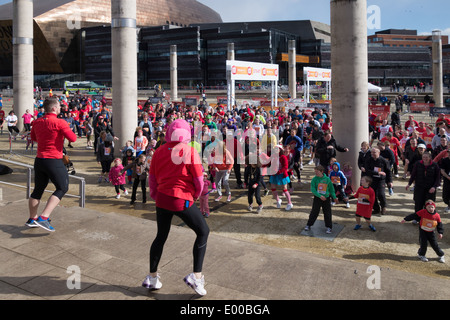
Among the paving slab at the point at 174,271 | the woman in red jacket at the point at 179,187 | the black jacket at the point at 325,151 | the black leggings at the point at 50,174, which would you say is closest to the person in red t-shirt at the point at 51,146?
the black leggings at the point at 50,174

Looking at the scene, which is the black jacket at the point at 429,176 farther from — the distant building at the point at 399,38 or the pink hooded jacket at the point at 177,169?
the distant building at the point at 399,38

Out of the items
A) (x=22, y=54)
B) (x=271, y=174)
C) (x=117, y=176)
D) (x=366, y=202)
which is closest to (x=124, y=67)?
(x=117, y=176)

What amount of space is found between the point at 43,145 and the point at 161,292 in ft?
8.99

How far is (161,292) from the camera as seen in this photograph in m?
4.12

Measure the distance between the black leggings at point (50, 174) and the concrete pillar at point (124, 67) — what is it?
35.5 ft

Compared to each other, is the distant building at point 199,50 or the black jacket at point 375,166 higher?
the distant building at point 199,50

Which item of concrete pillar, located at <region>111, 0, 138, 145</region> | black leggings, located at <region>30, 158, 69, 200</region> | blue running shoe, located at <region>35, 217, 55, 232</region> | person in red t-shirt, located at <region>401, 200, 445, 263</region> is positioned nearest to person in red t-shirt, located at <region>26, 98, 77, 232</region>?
black leggings, located at <region>30, 158, 69, 200</region>

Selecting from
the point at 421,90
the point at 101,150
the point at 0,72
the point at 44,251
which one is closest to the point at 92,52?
the point at 0,72

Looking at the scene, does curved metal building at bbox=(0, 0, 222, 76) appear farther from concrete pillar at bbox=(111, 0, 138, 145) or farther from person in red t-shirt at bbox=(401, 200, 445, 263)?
person in red t-shirt at bbox=(401, 200, 445, 263)

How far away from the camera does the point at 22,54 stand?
24.6 meters

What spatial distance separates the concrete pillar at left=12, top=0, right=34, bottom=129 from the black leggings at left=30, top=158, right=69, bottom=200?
73.3 ft

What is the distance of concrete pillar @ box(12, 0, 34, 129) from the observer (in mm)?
24219

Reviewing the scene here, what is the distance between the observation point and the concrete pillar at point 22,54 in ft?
79.5
